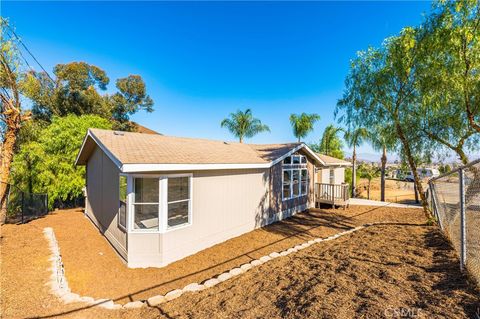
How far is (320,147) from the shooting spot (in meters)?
26.4

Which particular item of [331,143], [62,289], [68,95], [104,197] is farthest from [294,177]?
[68,95]

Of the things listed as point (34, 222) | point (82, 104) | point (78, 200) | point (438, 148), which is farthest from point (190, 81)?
point (438, 148)

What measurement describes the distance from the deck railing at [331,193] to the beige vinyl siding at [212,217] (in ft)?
17.3

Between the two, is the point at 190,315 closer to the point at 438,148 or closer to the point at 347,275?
the point at 347,275

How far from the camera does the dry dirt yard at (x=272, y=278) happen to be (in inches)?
121

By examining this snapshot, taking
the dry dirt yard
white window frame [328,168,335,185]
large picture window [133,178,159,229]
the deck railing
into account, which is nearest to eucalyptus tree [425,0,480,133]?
the dry dirt yard

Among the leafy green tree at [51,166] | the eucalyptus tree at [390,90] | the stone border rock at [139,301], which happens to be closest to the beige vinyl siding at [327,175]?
the eucalyptus tree at [390,90]

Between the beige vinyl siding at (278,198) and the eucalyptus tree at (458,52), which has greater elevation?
the eucalyptus tree at (458,52)

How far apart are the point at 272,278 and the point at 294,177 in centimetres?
808

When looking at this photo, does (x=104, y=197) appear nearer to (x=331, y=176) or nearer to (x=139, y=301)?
(x=139, y=301)

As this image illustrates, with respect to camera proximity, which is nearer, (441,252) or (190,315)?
(190,315)

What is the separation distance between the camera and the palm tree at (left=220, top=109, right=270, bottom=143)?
90.9 ft

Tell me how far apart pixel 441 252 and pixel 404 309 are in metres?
3.19

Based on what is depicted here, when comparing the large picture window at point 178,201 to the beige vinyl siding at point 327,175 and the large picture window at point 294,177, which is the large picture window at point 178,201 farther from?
the beige vinyl siding at point 327,175
